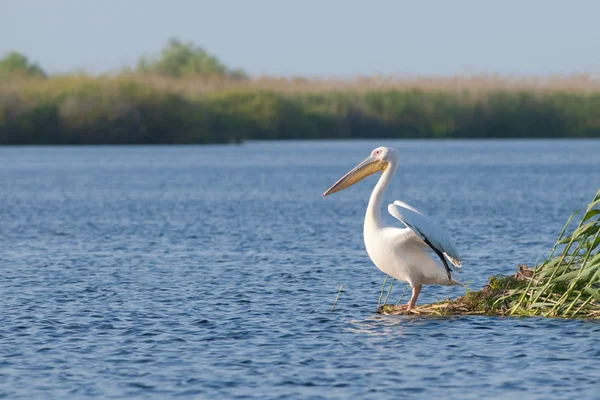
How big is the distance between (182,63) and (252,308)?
8738 cm

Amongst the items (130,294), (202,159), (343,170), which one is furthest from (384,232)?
(202,159)

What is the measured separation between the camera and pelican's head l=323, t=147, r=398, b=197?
35.0 ft

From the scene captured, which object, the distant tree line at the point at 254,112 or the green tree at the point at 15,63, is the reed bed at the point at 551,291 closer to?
the distant tree line at the point at 254,112

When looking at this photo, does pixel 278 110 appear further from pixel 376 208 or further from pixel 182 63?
pixel 376 208

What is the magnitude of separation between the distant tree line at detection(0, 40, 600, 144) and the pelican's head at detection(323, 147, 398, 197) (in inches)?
1928

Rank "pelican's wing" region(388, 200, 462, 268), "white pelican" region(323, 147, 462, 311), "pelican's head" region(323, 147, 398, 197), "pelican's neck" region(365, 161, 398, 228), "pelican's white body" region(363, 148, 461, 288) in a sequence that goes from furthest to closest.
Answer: "pelican's head" region(323, 147, 398, 197) < "pelican's neck" region(365, 161, 398, 228) < "pelican's white body" region(363, 148, 461, 288) < "white pelican" region(323, 147, 462, 311) < "pelican's wing" region(388, 200, 462, 268)

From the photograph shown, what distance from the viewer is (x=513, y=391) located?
752 centimetres

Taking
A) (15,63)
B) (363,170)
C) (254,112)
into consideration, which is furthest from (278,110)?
(363,170)

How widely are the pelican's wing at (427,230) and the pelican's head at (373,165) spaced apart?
1054mm

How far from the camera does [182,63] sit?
9681cm

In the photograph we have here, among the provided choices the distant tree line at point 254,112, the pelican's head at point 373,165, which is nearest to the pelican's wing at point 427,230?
the pelican's head at point 373,165

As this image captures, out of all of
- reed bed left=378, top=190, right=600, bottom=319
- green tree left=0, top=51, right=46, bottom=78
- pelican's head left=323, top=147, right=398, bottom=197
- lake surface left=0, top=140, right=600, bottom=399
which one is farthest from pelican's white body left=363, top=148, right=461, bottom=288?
green tree left=0, top=51, right=46, bottom=78

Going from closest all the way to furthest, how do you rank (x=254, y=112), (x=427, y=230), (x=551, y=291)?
1. (x=427, y=230)
2. (x=551, y=291)
3. (x=254, y=112)

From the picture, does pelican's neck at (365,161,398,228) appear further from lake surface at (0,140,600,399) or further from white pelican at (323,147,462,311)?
lake surface at (0,140,600,399)
